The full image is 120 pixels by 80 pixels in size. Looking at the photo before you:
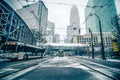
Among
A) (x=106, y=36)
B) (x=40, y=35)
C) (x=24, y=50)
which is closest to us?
(x=24, y=50)

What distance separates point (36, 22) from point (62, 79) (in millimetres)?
103235

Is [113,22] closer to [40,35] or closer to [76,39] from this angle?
[40,35]

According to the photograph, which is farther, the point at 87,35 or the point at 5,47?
the point at 87,35

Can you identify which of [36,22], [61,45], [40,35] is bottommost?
[61,45]

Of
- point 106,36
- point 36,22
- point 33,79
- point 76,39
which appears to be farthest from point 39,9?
point 33,79

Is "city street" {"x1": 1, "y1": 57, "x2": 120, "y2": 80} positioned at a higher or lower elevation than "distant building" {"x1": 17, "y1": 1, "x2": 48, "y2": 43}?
lower

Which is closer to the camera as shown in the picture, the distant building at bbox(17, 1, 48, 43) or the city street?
the city street

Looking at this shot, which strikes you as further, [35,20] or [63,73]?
[35,20]

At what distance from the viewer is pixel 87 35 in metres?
114

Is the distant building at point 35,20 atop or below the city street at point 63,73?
atop

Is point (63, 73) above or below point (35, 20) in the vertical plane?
below

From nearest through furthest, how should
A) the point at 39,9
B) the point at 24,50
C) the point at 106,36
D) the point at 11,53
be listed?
the point at 11,53
the point at 24,50
the point at 106,36
the point at 39,9

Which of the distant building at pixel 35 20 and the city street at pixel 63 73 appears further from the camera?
the distant building at pixel 35 20

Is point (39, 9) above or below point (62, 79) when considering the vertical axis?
above
